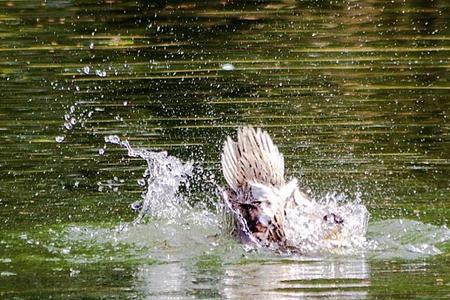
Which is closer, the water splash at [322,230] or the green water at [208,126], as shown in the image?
the green water at [208,126]

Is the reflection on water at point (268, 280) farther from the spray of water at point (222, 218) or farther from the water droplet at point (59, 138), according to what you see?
the water droplet at point (59, 138)

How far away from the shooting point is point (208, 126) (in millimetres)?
12211

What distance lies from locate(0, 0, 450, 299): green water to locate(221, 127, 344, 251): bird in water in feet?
0.62

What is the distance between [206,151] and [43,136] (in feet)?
4.87

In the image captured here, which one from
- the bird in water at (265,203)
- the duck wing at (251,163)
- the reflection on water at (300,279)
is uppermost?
the duck wing at (251,163)

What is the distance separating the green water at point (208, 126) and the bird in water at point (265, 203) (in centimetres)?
19

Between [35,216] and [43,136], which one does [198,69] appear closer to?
[43,136]

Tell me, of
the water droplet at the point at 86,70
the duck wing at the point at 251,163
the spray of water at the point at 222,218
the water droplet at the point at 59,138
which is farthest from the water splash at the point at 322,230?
Result: the water droplet at the point at 86,70

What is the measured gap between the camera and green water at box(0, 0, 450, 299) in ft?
27.9

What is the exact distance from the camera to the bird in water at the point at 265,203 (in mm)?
9109

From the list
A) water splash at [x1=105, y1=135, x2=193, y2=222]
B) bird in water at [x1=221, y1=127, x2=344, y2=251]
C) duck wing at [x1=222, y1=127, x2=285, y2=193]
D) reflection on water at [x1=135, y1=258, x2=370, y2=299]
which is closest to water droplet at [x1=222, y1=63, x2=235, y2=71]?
water splash at [x1=105, y1=135, x2=193, y2=222]

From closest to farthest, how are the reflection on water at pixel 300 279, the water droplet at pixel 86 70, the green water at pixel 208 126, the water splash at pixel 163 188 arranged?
the reflection on water at pixel 300 279 → the green water at pixel 208 126 → the water splash at pixel 163 188 → the water droplet at pixel 86 70

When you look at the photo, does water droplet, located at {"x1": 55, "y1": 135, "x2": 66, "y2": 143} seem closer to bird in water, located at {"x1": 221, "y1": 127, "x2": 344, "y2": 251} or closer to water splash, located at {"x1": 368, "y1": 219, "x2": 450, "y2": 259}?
bird in water, located at {"x1": 221, "y1": 127, "x2": 344, "y2": 251}

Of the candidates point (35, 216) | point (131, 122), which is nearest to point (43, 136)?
point (131, 122)
